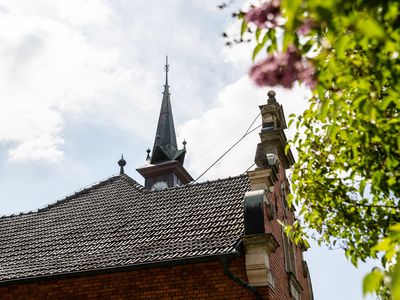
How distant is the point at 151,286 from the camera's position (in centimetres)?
1105

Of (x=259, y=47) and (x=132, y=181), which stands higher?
(x=132, y=181)

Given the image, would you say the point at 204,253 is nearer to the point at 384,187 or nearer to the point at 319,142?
the point at 319,142

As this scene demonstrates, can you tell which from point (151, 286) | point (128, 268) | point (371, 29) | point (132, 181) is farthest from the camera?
point (132, 181)

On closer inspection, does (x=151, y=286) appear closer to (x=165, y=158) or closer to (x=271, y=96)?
(x=271, y=96)

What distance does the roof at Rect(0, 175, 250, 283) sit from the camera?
11.7 m

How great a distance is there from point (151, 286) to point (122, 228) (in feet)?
9.96

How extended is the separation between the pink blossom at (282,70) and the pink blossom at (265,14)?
23 centimetres

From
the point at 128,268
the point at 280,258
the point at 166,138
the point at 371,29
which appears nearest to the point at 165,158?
the point at 166,138

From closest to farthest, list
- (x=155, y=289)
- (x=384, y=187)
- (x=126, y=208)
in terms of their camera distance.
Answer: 1. (x=384, y=187)
2. (x=155, y=289)
3. (x=126, y=208)

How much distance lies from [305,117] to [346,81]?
272 cm

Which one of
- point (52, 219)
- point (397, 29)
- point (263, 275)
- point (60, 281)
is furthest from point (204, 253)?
point (397, 29)

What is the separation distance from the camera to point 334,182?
21.4 ft

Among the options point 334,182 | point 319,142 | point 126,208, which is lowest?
point 334,182

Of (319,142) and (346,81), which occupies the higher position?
(319,142)
